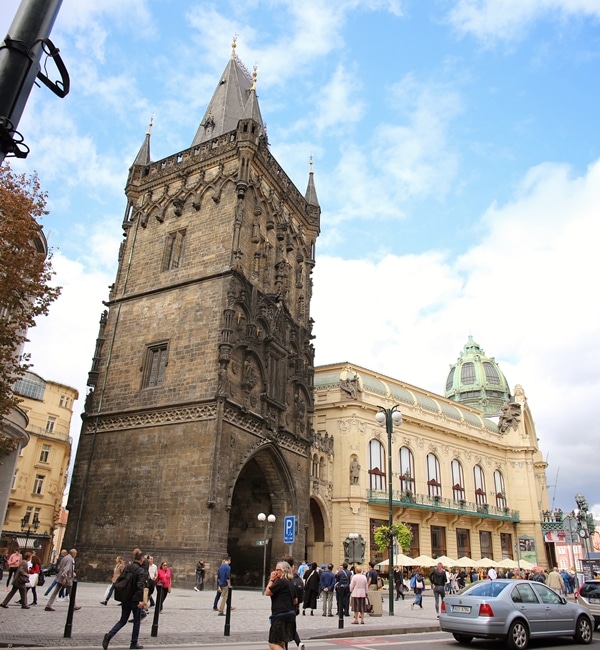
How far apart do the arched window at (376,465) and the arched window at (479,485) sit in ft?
Answer: 42.3

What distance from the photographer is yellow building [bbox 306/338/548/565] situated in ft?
129

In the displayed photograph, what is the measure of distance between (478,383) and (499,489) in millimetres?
17461

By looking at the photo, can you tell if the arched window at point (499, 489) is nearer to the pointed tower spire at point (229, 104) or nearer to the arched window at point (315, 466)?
the arched window at point (315, 466)

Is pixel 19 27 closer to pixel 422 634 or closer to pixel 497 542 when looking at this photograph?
pixel 422 634

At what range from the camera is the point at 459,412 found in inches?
2120

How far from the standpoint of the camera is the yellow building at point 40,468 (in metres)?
45.0

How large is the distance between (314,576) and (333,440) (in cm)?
2377

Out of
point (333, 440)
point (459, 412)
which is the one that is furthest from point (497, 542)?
point (333, 440)

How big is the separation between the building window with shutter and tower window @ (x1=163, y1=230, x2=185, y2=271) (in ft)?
14.7

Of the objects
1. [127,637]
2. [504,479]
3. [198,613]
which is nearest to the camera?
[127,637]

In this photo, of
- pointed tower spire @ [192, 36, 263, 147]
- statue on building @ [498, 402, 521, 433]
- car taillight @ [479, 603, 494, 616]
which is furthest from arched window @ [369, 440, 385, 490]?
car taillight @ [479, 603, 494, 616]

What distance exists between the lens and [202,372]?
25.6 metres

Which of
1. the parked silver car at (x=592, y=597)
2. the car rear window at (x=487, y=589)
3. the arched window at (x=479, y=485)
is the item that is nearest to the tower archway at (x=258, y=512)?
the parked silver car at (x=592, y=597)

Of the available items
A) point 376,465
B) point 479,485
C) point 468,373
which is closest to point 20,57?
point 376,465
